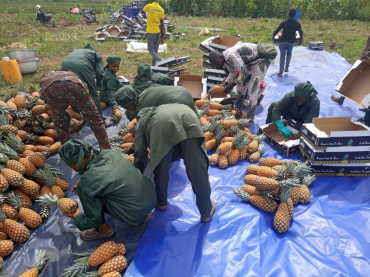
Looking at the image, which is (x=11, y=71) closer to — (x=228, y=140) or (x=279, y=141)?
(x=228, y=140)

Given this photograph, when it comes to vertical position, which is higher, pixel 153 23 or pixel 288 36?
pixel 153 23

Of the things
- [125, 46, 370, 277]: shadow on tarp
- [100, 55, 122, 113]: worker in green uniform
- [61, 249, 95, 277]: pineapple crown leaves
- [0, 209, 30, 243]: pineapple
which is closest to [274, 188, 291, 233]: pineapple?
[125, 46, 370, 277]: shadow on tarp

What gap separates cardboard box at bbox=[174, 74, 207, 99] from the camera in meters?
7.71

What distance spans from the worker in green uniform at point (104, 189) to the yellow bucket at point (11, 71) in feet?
23.9

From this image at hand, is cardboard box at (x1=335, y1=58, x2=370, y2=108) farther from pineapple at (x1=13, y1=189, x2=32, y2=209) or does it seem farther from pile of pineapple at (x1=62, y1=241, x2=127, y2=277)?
pineapple at (x1=13, y1=189, x2=32, y2=209)

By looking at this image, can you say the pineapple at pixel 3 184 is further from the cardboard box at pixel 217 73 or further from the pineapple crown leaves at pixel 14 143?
the cardboard box at pixel 217 73

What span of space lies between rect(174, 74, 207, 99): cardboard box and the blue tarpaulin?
3831mm

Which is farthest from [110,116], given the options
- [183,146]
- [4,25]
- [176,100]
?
[4,25]

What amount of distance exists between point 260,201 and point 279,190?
34 cm

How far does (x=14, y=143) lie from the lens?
463 centimetres

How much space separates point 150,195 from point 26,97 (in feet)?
14.9

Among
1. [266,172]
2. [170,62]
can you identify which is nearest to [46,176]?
[266,172]

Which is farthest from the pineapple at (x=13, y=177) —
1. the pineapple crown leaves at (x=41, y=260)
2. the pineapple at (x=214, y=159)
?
the pineapple at (x=214, y=159)

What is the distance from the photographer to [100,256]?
3176 mm
